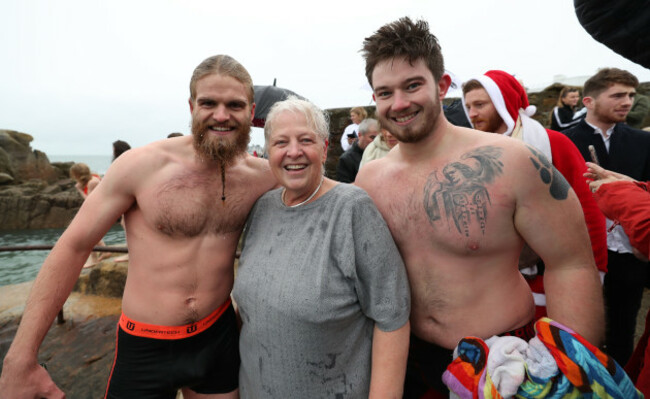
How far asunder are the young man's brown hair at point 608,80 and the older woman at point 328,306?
291 centimetres

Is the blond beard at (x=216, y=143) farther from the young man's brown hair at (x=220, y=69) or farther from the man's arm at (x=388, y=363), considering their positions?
the man's arm at (x=388, y=363)

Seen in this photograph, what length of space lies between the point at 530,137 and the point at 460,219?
1.10 m

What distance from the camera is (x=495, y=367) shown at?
118 cm

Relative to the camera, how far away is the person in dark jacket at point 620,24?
89 centimetres

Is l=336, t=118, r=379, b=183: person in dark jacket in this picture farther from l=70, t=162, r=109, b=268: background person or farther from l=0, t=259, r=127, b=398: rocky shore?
l=70, t=162, r=109, b=268: background person

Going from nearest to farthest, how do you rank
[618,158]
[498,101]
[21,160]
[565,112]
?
1. [498,101]
2. [618,158]
3. [565,112]
4. [21,160]

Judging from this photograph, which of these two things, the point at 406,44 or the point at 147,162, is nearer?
the point at 406,44

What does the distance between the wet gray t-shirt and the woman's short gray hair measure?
43cm

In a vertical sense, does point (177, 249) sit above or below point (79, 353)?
above

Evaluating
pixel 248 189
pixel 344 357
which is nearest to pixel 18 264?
pixel 248 189

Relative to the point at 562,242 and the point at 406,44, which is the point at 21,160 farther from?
the point at 562,242

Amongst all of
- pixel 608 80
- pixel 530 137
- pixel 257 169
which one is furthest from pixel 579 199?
pixel 257 169

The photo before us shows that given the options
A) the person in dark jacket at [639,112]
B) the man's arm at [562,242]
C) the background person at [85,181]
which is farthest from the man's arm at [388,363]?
the background person at [85,181]

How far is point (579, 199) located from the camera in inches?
75.5
